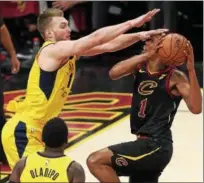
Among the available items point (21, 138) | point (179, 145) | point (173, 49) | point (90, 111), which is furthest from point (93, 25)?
point (173, 49)

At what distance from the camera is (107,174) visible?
518 cm

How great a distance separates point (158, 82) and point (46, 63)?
88cm

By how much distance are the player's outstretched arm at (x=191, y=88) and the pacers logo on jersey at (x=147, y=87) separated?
19 cm

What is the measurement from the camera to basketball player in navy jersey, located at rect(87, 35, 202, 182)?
516cm

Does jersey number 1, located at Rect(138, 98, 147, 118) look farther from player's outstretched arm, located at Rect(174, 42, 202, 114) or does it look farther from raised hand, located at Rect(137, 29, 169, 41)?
raised hand, located at Rect(137, 29, 169, 41)

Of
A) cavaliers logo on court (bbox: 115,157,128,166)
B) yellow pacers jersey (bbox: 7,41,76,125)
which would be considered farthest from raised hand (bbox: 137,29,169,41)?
cavaliers logo on court (bbox: 115,157,128,166)

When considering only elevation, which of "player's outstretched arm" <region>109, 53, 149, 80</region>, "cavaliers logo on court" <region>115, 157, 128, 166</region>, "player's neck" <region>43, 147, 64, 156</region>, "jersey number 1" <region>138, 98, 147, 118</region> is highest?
"player's outstretched arm" <region>109, 53, 149, 80</region>

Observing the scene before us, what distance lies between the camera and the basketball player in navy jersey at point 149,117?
5164mm

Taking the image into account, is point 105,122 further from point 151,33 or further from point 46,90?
point 151,33

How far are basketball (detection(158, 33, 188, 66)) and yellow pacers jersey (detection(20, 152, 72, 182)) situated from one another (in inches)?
54.2

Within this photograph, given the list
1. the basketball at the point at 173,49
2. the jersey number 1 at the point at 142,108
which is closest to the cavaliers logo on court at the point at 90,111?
the jersey number 1 at the point at 142,108

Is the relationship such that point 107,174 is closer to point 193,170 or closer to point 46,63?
point 46,63

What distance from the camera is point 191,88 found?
16.7 feet

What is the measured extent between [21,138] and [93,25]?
28.1 feet
